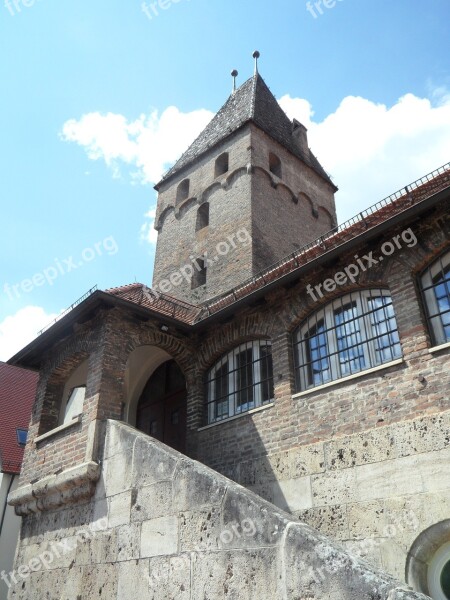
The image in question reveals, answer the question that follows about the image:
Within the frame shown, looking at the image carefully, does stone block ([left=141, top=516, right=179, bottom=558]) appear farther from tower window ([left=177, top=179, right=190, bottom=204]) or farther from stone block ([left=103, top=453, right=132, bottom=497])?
tower window ([left=177, top=179, right=190, bottom=204])

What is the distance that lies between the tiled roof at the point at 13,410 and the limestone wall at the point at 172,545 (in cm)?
798

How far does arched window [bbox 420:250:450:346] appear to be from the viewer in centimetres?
714

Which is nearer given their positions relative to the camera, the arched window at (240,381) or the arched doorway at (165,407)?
the arched window at (240,381)

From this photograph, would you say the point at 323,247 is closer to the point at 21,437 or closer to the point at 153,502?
the point at 153,502

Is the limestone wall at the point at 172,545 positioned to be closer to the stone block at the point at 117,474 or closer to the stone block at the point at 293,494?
the stone block at the point at 117,474

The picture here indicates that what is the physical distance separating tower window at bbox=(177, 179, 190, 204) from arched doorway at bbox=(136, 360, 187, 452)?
9200mm

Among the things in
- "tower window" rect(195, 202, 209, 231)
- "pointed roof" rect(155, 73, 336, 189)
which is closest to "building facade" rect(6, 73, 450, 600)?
"tower window" rect(195, 202, 209, 231)

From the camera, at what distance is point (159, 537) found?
230 inches

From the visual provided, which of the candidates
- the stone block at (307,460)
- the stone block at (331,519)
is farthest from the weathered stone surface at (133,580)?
the stone block at (307,460)

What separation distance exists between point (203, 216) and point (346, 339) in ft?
35.5

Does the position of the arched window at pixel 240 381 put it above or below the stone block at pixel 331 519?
above

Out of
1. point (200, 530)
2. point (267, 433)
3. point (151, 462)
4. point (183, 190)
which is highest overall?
point (183, 190)

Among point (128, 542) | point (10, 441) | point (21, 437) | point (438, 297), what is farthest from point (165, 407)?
point (21, 437)

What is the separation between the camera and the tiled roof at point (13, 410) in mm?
16094
